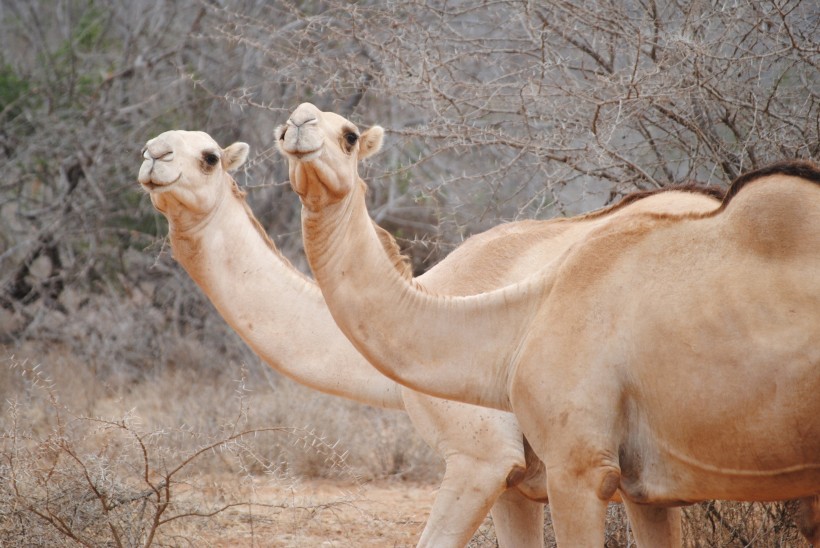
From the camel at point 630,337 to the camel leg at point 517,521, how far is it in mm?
1168

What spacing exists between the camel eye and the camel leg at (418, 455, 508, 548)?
196 centimetres

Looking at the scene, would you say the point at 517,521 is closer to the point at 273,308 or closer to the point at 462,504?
the point at 462,504

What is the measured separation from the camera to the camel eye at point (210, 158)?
5.31 meters

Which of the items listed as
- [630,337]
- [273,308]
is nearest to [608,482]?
[630,337]

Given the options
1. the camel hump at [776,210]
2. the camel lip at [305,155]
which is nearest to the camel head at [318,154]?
the camel lip at [305,155]

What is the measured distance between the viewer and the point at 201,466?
8078 mm

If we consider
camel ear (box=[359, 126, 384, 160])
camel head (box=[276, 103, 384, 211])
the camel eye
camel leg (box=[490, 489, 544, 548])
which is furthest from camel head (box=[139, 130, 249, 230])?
camel leg (box=[490, 489, 544, 548])

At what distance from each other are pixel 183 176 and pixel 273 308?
792 mm

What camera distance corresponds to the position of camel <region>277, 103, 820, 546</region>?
11.0 ft

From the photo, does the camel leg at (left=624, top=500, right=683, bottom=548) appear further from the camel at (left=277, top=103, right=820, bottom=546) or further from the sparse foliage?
the sparse foliage

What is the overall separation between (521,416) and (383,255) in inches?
33.1

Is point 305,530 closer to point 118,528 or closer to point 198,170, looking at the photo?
point 118,528

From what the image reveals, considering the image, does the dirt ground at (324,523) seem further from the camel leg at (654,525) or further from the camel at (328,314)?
the camel leg at (654,525)

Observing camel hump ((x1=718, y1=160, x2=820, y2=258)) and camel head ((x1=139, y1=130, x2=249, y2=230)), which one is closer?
camel hump ((x1=718, y1=160, x2=820, y2=258))
